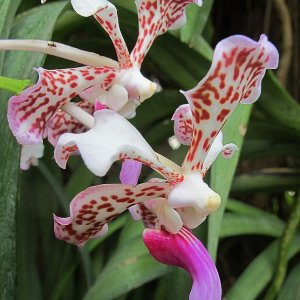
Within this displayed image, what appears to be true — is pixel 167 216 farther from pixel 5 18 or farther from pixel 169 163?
pixel 5 18

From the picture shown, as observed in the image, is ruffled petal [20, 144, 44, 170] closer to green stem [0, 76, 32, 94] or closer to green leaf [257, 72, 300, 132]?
green stem [0, 76, 32, 94]

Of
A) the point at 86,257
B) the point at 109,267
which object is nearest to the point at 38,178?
the point at 86,257

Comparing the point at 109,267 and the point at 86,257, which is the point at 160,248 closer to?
the point at 109,267

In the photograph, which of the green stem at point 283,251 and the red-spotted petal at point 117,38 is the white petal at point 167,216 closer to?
the red-spotted petal at point 117,38

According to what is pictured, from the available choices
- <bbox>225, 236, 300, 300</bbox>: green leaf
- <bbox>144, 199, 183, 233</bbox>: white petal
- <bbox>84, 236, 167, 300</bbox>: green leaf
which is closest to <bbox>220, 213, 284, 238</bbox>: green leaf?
<bbox>225, 236, 300, 300</bbox>: green leaf

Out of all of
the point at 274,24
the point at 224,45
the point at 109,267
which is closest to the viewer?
the point at 224,45

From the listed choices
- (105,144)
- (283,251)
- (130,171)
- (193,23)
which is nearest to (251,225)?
(283,251)
